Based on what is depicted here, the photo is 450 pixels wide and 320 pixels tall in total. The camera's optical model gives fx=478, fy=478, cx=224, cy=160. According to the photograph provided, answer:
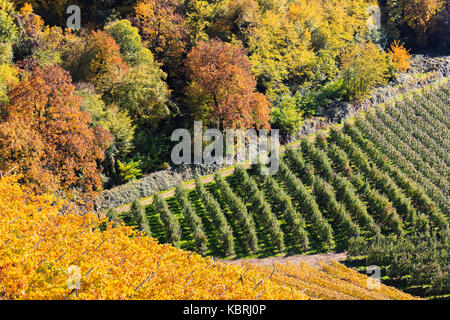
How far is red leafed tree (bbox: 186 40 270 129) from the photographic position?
37.7 meters

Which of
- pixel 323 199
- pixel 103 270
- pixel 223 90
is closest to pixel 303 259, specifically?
pixel 323 199

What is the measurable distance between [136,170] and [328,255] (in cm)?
1564

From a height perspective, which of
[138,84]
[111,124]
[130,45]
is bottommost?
[111,124]

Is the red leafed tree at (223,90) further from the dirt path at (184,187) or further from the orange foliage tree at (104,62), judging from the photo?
the orange foliage tree at (104,62)

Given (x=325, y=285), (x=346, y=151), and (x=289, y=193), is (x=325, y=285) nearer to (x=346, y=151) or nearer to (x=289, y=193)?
(x=289, y=193)

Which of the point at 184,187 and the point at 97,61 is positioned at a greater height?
the point at 97,61

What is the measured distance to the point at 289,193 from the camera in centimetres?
3794

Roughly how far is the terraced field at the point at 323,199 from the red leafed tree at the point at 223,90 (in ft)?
14.6

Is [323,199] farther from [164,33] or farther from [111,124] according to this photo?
[164,33]

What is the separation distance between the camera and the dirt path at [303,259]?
32250mm

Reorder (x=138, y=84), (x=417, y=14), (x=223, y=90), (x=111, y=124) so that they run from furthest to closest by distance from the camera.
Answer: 1. (x=417, y=14)
2. (x=138, y=84)
3. (x=223, y=90)
4. (x=111, y=124)

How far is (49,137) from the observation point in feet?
104

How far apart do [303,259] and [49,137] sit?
62.6 feet

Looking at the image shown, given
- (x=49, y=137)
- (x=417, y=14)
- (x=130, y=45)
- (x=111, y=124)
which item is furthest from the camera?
(x=417, y=14)
